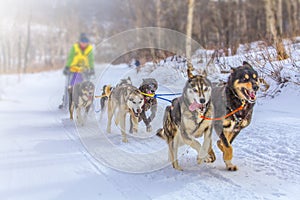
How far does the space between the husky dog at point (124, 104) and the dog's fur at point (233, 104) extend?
5.11ft

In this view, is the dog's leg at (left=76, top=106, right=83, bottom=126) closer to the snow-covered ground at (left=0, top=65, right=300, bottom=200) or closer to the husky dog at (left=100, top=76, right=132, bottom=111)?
the husky dog at (left=100, top=76, right=132, bottom=111)

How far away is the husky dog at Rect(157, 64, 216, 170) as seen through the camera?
3.31 m

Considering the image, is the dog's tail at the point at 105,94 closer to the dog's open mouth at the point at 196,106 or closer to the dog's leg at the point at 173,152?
the dog's leg at the point at 173,152

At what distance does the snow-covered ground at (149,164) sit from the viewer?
3215 millimetres

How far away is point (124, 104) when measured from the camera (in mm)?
5340

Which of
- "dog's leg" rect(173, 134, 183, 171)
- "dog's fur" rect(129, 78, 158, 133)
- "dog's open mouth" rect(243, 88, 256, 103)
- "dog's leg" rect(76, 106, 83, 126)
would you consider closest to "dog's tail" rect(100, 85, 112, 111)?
"dog's leg" rect(76, 106, 83, 126)

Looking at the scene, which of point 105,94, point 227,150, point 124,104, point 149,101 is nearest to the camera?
point 227,150

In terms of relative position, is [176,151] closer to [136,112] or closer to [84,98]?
[136,112]

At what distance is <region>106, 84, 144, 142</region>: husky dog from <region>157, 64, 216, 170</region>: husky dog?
48.6 inches

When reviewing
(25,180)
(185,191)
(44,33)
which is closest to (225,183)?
(185,191)

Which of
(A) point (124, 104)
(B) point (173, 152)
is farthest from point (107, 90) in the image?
(B) point (173, 152)

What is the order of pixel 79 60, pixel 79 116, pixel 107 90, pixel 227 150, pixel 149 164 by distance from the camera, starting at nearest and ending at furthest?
pixel 227 150 < pixel 149 164 < pixel 107 90 < pixel 79 116 < pixel 79 60

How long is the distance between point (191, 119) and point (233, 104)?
19.5 inches

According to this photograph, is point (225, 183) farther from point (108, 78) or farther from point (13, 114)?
point (13, 114)
